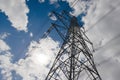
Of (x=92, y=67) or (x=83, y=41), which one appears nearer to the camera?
(x=92, y=67)

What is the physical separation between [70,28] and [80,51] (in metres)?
2.44

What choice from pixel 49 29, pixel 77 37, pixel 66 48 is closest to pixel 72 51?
pixel 66 48

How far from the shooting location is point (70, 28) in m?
20.3

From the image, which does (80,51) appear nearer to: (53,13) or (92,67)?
(92,67)

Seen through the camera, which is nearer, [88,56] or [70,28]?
[88,56]

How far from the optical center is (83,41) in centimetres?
1992

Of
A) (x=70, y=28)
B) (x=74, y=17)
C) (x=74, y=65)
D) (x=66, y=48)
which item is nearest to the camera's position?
(x=74, y=65)

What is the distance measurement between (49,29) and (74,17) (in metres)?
2.72

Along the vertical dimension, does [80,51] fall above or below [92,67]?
above

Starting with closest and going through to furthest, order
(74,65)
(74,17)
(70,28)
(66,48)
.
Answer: (74,65) → (66,48) → (70,28) → (74,17)

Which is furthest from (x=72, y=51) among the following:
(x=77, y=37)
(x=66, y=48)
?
(x=77, y=37)

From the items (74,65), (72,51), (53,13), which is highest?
(53,13)

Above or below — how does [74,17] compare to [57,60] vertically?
above

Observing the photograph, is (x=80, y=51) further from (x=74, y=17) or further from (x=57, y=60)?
(x=74, y=17)
